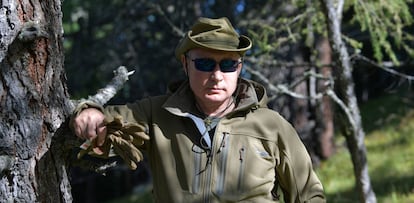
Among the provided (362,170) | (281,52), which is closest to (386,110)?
(281,52)

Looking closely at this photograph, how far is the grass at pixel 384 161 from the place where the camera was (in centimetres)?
796

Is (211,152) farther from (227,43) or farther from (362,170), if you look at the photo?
(362,170)

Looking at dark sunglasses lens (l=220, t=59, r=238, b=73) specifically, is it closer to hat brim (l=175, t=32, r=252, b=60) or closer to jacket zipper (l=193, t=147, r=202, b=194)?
hat brim (l=175, t=32, r=252, b=60)

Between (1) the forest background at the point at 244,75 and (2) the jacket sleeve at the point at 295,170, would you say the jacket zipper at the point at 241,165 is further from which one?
(1) the forest background at the point at 244,75

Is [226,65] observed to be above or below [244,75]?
above

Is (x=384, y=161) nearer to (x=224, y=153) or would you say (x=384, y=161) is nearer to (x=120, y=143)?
(x=224, y=153)

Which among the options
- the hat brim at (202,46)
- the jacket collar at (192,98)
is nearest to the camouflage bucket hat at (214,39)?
the hat brim at (202,46)

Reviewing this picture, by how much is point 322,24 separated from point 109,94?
354 centimetres

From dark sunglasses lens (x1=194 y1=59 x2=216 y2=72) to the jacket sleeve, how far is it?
474 millimetres

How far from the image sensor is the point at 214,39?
3246 mm

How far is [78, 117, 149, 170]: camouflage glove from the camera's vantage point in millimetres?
2943

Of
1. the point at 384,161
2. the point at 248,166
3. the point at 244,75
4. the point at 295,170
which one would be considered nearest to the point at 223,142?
the point at 248,166

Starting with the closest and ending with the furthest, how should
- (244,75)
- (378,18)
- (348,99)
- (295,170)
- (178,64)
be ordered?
(295,170) → (348,99) → (378,18) → (244,75) → (178,64)

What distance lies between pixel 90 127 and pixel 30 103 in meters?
0.32
